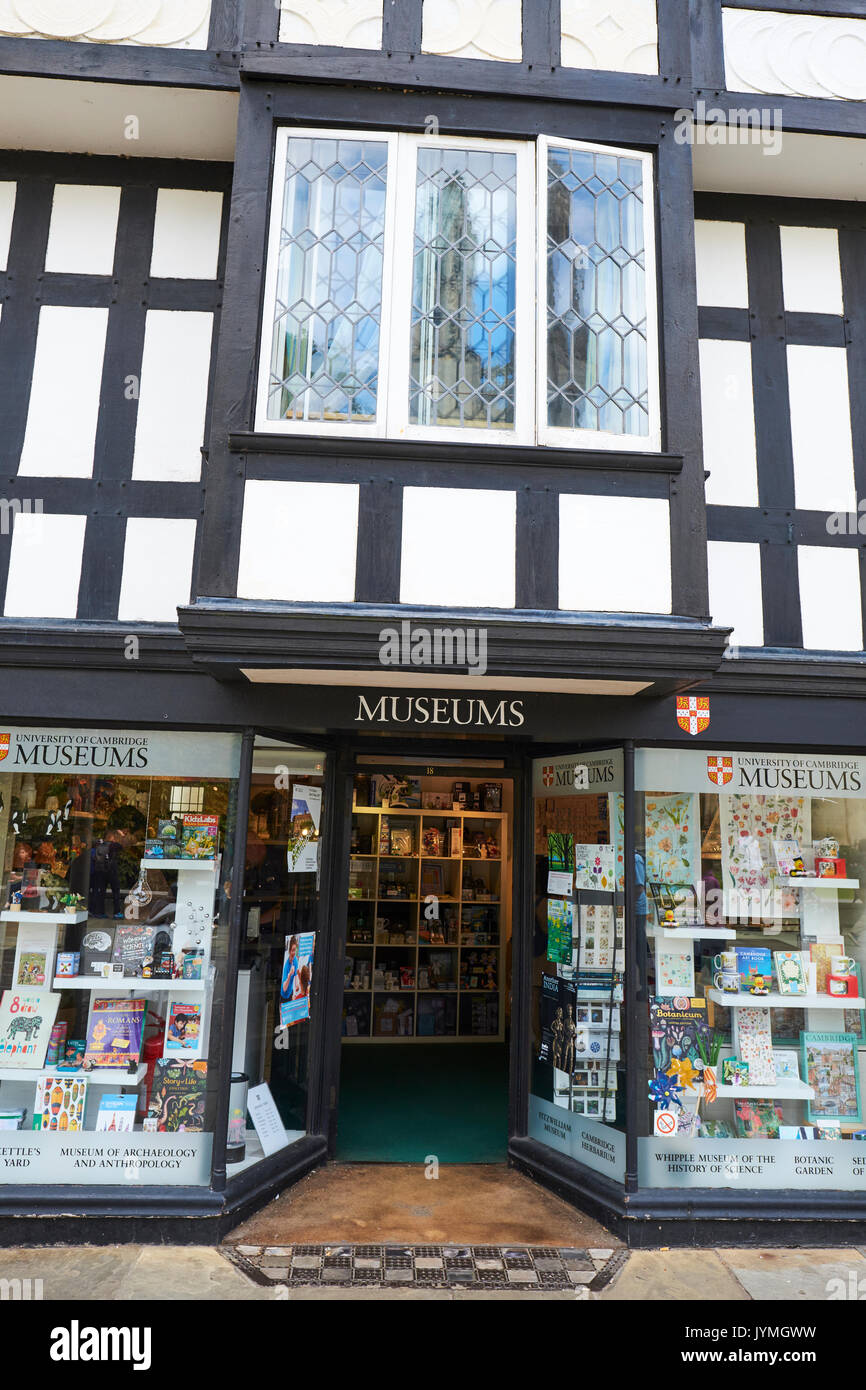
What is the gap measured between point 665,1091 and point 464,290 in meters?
5.07

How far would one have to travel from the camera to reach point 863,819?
18.4ft

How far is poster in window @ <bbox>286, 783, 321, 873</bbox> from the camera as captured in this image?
5.64 metres

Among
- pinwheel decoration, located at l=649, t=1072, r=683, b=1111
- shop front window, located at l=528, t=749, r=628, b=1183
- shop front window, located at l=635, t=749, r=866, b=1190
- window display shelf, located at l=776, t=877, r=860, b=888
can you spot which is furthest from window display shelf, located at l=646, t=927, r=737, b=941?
pinwheel decoration, located at l=649, t=1072, r=683, b=1111

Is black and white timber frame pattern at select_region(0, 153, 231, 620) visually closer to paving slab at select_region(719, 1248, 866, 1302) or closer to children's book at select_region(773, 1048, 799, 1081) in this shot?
children's book at select_region(773, 1048, 799, 1081)

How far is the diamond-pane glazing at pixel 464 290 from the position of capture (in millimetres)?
4945

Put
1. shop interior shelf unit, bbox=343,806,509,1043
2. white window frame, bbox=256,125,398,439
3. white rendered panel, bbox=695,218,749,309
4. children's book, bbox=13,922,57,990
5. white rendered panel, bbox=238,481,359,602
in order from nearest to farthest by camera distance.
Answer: white rendered panel, bbox=238,481,359,602, white window frame, bbox=256,125,398,439, children's book, bbox=13,922,57,990, white rendered panel, bbox=695,218,749,309, shop interior shelf unit, bbox=343,806,509,1043

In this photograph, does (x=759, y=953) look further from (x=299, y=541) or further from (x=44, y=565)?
(x=44, y=565)

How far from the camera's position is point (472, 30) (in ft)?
16.9

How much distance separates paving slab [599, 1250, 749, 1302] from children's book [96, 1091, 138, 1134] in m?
2.83

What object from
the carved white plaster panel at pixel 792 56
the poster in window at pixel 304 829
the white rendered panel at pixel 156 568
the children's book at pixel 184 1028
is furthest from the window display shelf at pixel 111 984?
the carved white plaster panel at pixel 792 56

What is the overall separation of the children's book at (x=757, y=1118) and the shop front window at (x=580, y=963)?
2.58 ft

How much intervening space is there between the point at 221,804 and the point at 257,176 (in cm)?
378

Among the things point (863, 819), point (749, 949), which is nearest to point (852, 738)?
point (863, 819)

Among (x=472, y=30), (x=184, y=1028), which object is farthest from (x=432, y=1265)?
(x=472, y=30)
